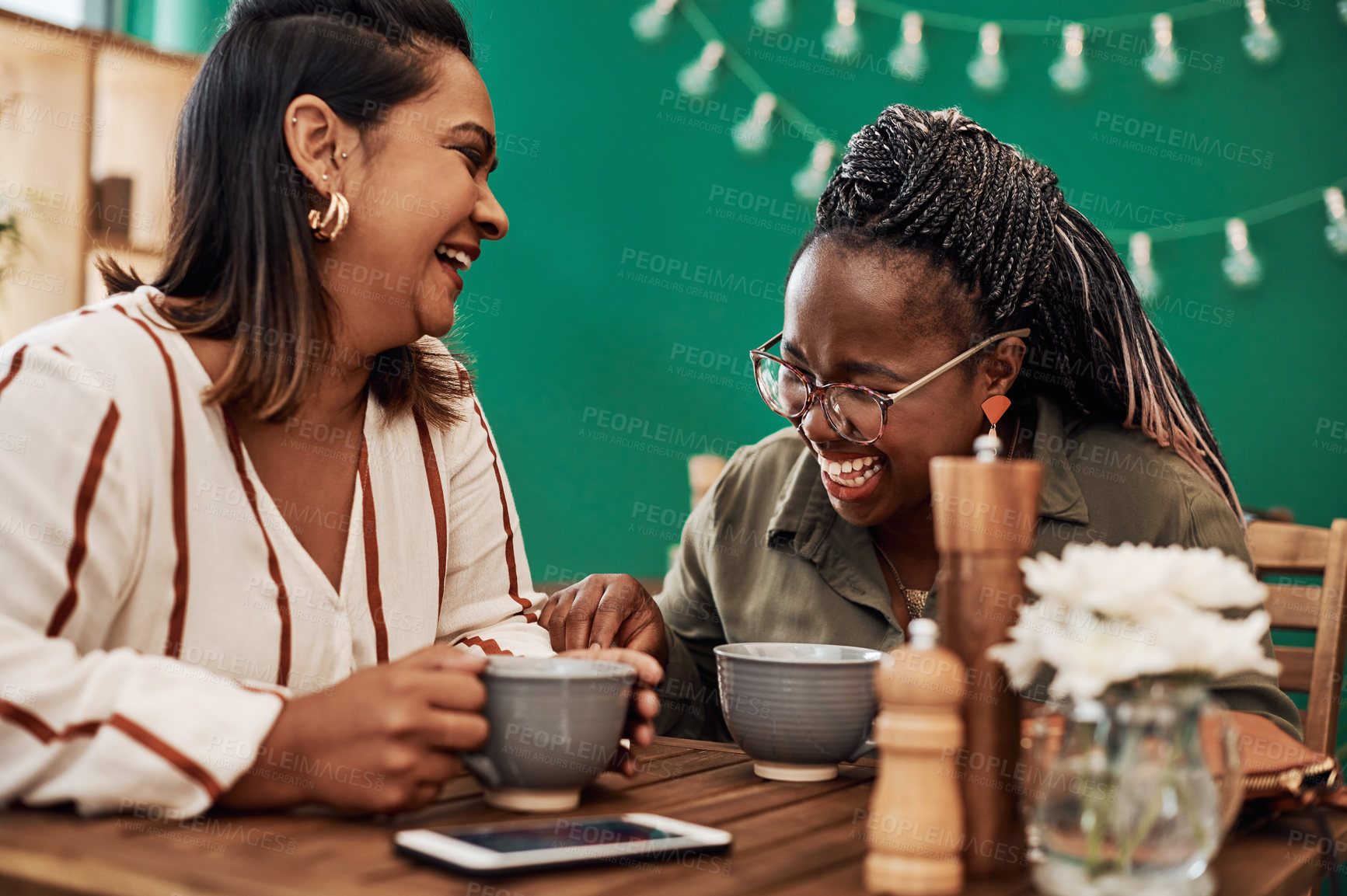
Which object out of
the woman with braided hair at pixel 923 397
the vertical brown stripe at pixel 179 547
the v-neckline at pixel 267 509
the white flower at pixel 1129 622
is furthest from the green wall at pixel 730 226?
the white flower at pixel 1129 622

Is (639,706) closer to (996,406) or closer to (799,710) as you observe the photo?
(799,710)

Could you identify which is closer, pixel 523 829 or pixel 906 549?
pixel 523 829

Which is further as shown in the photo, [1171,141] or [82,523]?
[1171,141]

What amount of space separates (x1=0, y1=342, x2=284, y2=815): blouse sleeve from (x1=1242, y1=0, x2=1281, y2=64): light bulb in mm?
2905

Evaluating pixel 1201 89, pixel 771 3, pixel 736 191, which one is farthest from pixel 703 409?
pixel 1201 89

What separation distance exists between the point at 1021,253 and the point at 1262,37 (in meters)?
1.97

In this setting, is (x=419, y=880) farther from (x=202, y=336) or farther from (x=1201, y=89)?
(x=1201, y=89)

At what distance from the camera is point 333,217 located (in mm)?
1204

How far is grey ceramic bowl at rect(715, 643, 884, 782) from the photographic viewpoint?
98 centimetres

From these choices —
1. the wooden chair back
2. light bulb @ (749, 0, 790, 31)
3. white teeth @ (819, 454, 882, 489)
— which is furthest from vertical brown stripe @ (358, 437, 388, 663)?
light bulb @ (749, 0, 790, 31)

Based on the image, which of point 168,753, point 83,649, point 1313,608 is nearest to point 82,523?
point 83,649

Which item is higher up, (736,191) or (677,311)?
(736,191)

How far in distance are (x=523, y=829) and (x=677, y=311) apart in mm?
3011

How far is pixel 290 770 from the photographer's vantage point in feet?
2.68
